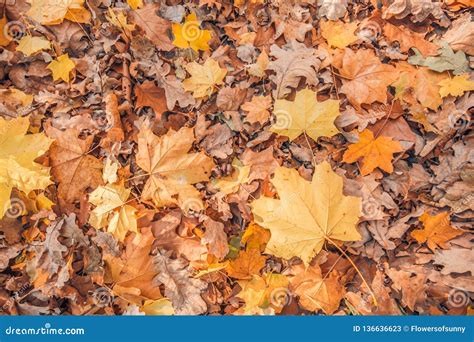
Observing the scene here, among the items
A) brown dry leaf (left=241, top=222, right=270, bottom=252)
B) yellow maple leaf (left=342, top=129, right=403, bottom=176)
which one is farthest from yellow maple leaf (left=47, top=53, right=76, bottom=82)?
yellow maple leaf (left=342, top=129, right=403, bottom=176)

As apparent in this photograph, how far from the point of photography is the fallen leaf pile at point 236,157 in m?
2.27

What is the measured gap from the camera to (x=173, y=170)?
7.82 feet

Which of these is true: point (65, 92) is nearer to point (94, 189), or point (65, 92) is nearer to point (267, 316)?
point (94, 189)

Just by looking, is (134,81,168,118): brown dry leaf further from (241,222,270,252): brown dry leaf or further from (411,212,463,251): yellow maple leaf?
(411,212,463,251): yellow maple leaf

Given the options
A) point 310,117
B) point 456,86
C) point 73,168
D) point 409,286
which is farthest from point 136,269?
point 456,86

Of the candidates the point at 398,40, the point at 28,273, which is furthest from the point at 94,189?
the point at 398,40

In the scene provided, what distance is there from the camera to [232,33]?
2.75 meters

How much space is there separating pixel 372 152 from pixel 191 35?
4.33ft

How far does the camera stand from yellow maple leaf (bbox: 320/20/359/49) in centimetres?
264

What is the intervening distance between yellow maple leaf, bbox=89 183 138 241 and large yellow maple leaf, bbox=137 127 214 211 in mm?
124

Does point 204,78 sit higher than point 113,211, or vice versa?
point 204,78

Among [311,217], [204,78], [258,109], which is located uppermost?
[204,78]

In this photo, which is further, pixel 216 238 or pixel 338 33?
pixel 338 33

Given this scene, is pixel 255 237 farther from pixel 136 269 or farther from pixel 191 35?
pixel 191 35
